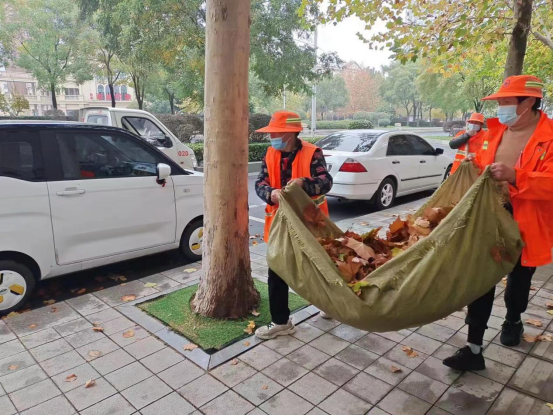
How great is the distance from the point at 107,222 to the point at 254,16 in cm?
1165

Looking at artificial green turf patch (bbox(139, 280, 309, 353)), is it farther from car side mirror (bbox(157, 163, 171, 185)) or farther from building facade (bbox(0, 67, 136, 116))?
building facade (bbox(0, 67, 136, 116))

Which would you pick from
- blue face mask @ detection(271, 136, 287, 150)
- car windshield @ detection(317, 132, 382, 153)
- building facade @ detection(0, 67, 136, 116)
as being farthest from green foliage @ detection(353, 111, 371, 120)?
blue face mask @ detection(271, 136, 287, 150)

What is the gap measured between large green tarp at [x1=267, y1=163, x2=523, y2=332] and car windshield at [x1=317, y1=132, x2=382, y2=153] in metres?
6.20

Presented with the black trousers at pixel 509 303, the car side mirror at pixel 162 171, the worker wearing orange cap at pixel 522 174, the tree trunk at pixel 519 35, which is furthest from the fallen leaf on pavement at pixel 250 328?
the tree trunk at pixel 519 35

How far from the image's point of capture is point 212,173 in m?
3.34

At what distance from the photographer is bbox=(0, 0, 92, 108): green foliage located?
19.7 m

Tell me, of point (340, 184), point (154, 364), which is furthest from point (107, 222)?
point (340, 184)

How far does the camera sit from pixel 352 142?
8.69 meters

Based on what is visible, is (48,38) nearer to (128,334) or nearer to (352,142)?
(352,142)

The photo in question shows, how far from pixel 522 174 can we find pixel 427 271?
3.00ft

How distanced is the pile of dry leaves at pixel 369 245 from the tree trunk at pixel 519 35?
4.17m

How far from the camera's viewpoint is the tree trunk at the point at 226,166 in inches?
122

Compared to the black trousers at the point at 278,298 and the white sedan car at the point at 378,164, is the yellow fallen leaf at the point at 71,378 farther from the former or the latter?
the white sedan car at the point at 378,164

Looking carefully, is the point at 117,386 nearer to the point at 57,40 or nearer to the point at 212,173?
the point at 212,173
